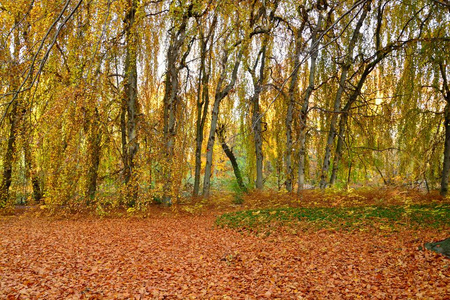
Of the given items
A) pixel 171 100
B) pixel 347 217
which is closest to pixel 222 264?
pixel 347 217

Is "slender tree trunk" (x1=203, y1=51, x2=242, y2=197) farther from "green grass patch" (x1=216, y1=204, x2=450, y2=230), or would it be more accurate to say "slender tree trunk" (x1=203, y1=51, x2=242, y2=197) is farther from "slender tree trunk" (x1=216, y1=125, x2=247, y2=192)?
"green grass patch" (x1=216, y1=204, x2=450, y2=230)

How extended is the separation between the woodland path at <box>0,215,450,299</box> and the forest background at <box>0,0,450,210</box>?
4.49ft

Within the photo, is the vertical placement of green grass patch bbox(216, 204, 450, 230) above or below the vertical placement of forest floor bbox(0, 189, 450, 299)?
above

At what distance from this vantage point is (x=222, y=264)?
4.27 metres

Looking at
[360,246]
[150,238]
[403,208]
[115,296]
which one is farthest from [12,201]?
[403,208]

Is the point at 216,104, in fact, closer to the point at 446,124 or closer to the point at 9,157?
the point at 9,157

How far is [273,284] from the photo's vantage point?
3539 millimetres

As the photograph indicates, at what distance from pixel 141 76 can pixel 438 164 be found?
7692mm

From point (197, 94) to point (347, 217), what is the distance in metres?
6.71


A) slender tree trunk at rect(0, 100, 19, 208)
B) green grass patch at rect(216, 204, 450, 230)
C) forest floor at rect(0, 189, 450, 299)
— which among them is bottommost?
forest floor at rect(0, 189, 450, 299)

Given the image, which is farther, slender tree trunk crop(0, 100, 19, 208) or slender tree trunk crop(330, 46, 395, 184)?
slender tree trunk crop(330, 46, 395, 184)

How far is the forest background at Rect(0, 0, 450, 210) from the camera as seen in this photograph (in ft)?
19.6

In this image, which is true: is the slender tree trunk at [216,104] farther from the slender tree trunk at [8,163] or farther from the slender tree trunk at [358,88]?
the slender tree trunk at [8,163]

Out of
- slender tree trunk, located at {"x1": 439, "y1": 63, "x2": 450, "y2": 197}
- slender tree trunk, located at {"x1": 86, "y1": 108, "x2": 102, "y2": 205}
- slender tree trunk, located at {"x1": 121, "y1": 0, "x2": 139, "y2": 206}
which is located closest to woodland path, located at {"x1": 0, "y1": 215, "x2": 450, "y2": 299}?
slender tree trunk, located at {"x1": 86, "y1": 108, "x2": 102, "y2": 205}
